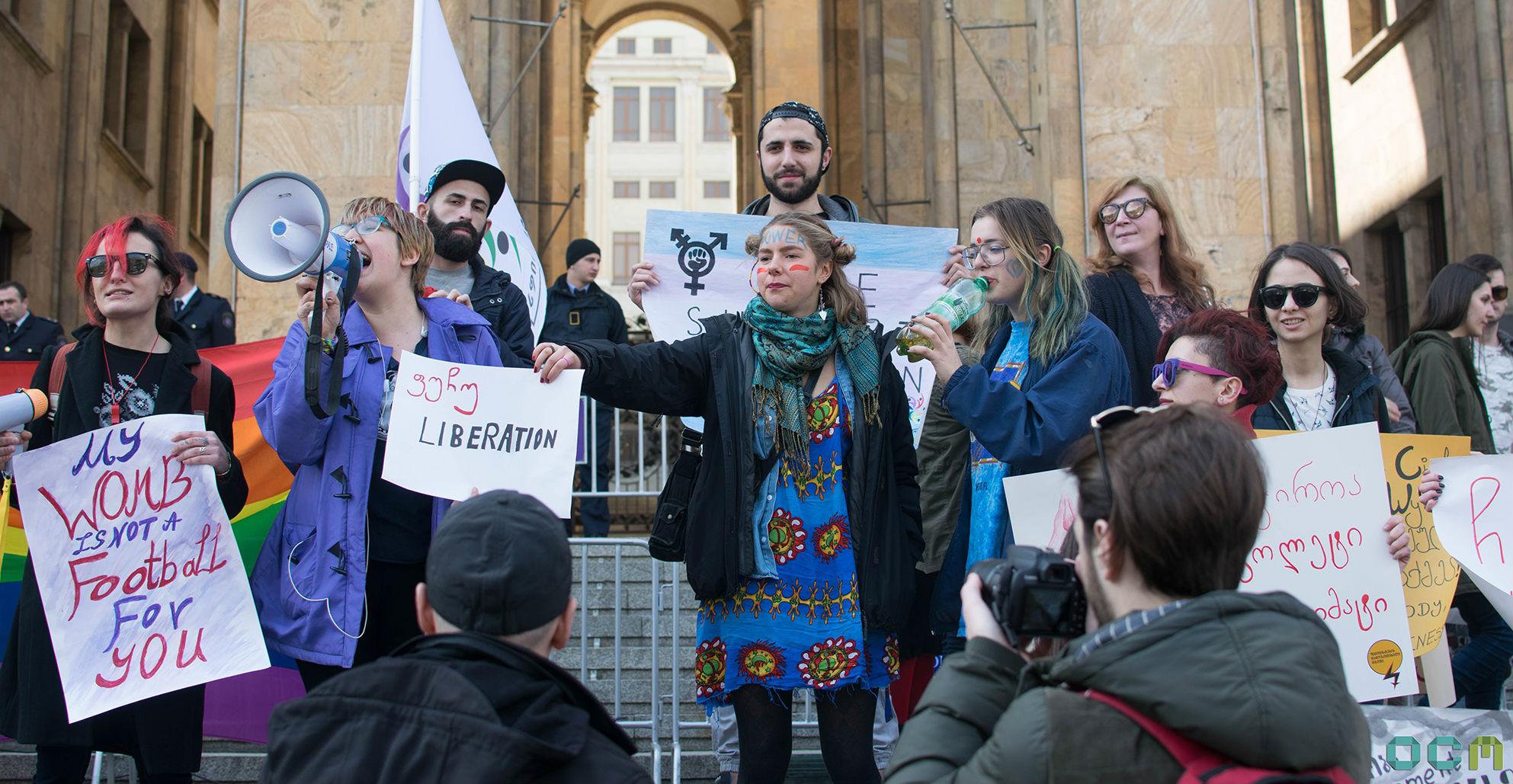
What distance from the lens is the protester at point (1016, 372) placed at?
12.8 ft

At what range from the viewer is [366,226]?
4211 mm

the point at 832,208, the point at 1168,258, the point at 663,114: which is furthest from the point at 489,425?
the point at 663,114

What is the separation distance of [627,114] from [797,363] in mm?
73779

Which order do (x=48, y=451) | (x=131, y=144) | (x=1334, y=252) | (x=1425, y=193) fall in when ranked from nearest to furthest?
(x=48, y=451) → (x=1334, y=252) → (x=1425, y=193) → (x=131, y=144)

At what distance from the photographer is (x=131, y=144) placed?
74.2 feet

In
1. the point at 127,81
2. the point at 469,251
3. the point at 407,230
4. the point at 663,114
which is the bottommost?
the point at 407,230

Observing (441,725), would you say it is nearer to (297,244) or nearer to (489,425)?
(489,425)

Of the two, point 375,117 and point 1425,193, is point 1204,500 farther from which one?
point 1425,193

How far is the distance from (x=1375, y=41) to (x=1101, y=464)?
18452 mm

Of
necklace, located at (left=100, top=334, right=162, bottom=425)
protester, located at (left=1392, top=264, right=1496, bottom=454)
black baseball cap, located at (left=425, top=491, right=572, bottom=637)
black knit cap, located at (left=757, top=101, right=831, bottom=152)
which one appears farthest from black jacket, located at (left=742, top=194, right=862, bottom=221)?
black baseball cap, located at (left=425, top=491, right=572, bottom=637)

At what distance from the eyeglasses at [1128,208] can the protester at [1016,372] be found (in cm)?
44

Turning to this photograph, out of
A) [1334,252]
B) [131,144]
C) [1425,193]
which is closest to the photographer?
[1334,252]

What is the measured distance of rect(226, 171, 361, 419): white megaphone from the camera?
12.6ft

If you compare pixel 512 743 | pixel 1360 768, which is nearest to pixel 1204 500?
pixel 1360 768
